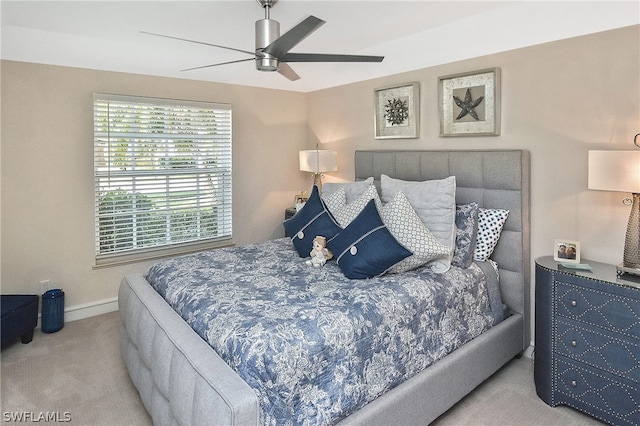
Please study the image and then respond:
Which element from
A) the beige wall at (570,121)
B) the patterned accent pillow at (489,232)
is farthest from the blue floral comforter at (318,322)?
the beige wall at (570,121)

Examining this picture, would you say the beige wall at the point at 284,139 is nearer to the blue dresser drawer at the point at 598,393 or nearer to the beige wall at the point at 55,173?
the beige wall at the point at 55,173

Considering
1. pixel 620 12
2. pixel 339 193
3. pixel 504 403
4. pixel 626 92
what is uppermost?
pixel 620 12

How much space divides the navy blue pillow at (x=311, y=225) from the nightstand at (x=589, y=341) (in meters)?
1.45

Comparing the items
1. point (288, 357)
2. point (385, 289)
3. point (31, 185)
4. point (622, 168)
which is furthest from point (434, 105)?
point (31, 185)

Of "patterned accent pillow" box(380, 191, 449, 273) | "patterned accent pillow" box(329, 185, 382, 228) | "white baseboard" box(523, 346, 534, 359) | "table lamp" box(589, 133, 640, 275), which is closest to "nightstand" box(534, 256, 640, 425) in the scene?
"table lamp" box(589, 133, 640, 275)

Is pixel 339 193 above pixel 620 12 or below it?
below

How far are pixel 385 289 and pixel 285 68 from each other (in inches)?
62.2

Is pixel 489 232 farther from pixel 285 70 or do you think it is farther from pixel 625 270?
pixel 285 70

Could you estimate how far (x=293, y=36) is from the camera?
6.73 feet

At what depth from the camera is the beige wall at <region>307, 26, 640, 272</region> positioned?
245 cm

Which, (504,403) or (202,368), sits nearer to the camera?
(202,368)

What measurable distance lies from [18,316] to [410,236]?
3005 millimetres

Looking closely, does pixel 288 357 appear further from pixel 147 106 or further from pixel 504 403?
pixel 147 106

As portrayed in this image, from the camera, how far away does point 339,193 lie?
3.32m
